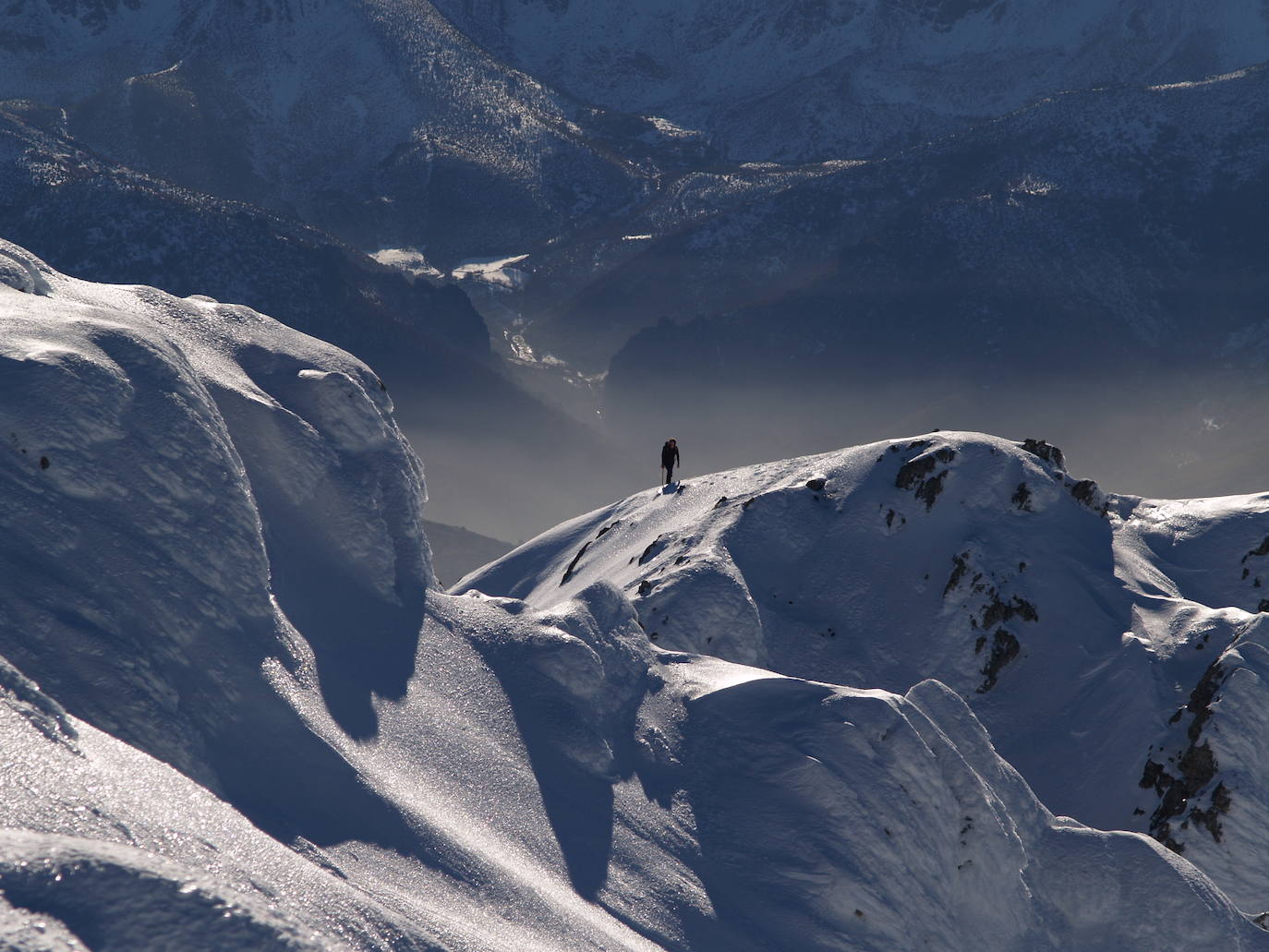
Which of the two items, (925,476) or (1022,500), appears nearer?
(925,476)

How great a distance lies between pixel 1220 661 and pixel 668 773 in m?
24.0

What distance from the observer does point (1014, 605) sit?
163 ft

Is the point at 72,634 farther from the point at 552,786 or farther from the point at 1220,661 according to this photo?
the point at 1220,661

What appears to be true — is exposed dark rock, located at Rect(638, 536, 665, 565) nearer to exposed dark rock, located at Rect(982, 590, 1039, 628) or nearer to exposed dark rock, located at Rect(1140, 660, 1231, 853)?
exposed dark rock, located at Rect(982, 590, 1039, 628)

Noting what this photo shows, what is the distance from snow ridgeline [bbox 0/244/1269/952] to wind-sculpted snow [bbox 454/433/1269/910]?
10264 millimetres

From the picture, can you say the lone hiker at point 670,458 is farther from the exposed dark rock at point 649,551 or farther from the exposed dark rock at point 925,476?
the exposed dark rock at point 925,476

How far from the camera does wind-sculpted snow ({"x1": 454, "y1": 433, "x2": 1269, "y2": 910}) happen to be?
142 ft

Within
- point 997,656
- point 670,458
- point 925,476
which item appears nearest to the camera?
point 997,656

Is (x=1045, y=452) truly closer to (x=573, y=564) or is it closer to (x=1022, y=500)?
(x=1022, y=500)

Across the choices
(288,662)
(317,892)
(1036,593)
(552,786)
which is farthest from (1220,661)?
(317,892)

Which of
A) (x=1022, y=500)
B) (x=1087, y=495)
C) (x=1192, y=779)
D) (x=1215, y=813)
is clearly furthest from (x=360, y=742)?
(x=1087, y=495)

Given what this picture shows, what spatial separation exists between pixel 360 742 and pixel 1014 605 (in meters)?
31.0

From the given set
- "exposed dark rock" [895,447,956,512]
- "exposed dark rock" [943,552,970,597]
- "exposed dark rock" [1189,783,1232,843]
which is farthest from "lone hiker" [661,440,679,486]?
"exposed dark rock" [1189,783,1232,843]

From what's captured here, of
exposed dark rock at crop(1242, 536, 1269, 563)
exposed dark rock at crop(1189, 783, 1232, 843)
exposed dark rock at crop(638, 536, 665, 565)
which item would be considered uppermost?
exposed dark rock at crop(1242, 536, 1269, 563)
